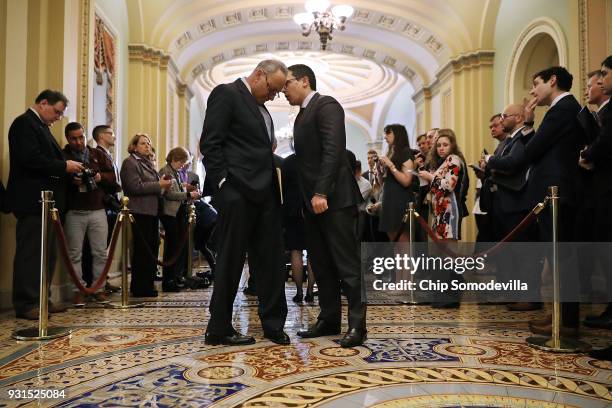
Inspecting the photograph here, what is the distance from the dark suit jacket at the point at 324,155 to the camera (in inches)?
126

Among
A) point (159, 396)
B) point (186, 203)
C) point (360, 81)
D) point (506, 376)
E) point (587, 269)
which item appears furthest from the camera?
point (360, 81)

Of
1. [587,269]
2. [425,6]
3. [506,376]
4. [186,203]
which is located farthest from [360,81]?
[506,376]

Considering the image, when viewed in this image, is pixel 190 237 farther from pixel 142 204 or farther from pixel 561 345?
pixel 561 345

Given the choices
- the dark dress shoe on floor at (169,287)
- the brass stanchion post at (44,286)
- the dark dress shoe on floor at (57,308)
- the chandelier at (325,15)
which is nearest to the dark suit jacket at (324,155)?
the brass stanchion post at (44,286)

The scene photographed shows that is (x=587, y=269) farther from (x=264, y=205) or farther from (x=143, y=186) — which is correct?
(x=143, y=186)

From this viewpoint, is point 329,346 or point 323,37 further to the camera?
point 323,37

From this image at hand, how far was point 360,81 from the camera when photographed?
64.7 ft

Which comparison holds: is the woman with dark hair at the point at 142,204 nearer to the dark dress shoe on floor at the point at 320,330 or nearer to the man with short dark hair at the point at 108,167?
the man with short dark hair at the point at 108,167

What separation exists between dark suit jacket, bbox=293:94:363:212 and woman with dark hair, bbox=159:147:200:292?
2.84 meters

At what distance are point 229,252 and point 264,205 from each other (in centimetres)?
36

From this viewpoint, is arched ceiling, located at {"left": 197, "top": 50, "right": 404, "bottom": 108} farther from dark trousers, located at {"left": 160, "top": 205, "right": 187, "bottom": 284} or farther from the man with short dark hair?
the man with short dark hair

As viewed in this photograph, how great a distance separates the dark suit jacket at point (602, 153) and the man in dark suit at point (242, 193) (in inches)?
78.7

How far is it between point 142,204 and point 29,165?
55.8 inches

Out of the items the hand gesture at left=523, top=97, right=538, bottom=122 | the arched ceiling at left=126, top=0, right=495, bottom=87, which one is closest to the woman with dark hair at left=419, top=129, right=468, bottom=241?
the hand gesture at left=523, top=97, right=538, bottom=122
